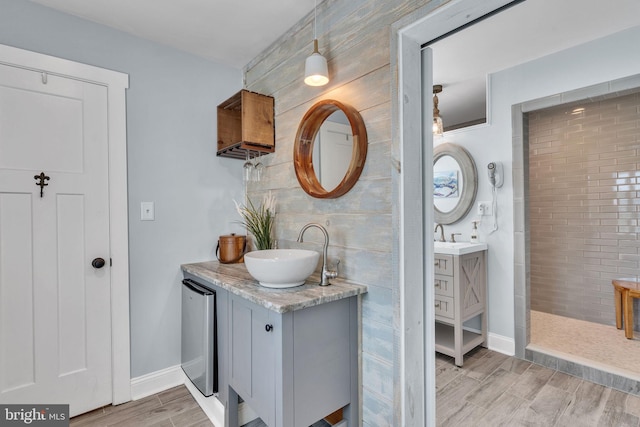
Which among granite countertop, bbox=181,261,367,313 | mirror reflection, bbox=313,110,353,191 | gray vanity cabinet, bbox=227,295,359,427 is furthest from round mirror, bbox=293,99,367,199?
gray vanity cabinet, bbox=227,295,359,427

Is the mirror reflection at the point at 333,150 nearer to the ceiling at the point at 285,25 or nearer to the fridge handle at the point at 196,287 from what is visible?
the ceiling at the point at 285,25

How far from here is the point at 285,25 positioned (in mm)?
1934

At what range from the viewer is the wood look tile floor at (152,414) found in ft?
5.80

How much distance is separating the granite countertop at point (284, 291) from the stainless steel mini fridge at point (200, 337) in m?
0.15

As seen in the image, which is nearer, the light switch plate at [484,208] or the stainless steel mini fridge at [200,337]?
the stainless steel mini fridge at [200,337]

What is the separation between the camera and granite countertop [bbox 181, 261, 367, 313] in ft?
4.11

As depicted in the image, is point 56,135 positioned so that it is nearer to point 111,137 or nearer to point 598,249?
point 111,137

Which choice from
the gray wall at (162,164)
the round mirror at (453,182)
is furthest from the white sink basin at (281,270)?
the round mirror at (453,182)


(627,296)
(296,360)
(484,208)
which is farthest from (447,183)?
(296,360)

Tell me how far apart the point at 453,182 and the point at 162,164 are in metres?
2.58

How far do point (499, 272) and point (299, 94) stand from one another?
222 cm

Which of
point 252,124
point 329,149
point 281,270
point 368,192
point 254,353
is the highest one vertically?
point 252,124

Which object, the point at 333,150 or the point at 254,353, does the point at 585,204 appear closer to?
the point at 333,150

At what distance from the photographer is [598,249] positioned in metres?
3.09
